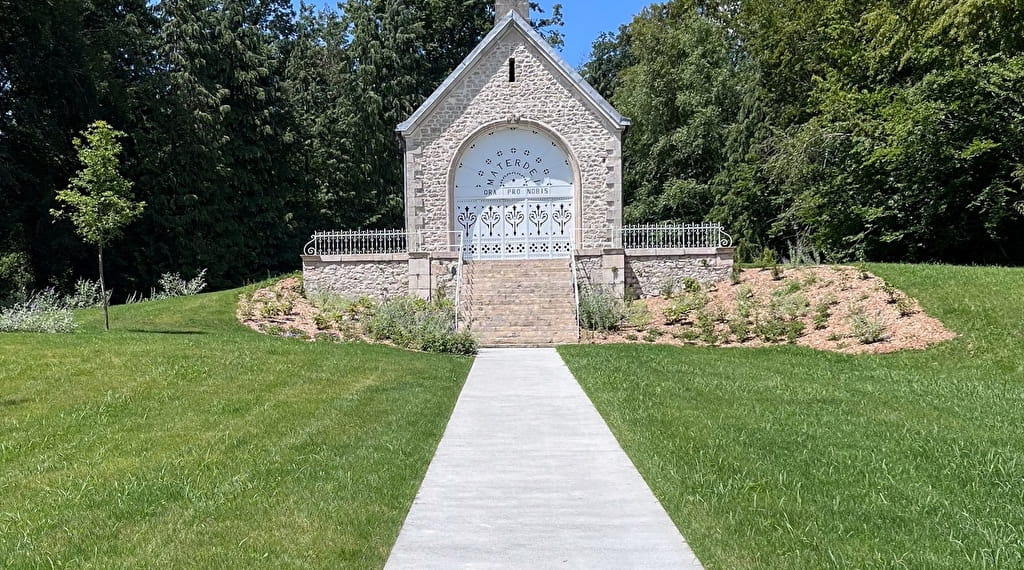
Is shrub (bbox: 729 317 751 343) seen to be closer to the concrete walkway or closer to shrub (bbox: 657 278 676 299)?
shrub (bbox: 657 278 676 299)

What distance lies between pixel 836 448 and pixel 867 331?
28.7ft

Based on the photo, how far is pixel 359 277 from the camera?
22.8m

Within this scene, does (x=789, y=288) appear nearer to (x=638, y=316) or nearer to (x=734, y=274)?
(x=734, y=274)

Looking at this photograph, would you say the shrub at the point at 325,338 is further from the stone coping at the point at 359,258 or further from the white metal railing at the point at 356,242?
the white metal railing at the point at 356,242

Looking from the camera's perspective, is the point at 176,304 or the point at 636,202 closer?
the point at 176,304

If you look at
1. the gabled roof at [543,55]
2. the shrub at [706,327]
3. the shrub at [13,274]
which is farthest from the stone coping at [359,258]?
the shrub at [13,274]

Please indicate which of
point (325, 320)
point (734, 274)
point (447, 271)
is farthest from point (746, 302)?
point (325, 320)

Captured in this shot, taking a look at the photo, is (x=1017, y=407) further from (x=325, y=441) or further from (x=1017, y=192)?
(x=1017, y=192)

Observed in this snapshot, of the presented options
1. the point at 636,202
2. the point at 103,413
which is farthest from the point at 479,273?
the point at 636,202

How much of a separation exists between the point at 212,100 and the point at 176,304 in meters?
15.9

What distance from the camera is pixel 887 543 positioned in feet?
15.0

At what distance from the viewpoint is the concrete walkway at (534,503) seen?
A: 4562 mm

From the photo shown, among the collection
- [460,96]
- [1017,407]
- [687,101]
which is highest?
[687,101]

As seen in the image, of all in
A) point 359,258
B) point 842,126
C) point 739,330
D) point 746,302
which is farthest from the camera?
point 842,126
